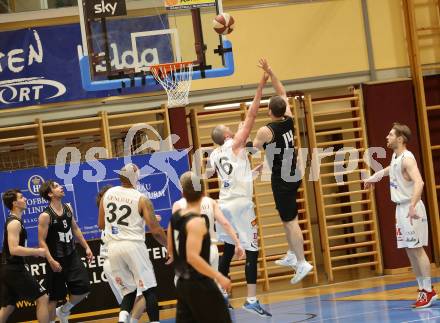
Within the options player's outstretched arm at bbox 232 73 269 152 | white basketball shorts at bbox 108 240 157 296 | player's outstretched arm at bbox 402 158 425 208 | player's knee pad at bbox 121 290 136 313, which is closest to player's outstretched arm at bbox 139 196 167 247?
white basketball shorts at bbox 108 240 157 296

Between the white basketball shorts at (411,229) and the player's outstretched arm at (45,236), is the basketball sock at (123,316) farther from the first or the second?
the white basketball shorts at (411,229)

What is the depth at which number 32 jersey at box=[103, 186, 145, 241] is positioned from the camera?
927 cm

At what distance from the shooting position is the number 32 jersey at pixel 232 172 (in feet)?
32.1

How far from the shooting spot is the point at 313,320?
403 inches

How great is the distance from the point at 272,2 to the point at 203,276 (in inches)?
364

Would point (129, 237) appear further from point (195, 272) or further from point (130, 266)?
point (195, 272)

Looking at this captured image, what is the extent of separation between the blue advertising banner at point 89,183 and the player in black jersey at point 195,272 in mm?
6994

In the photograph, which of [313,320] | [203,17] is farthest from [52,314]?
[203,17]

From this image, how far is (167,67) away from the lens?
11.5m

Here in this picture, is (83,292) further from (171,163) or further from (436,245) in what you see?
(436,245)

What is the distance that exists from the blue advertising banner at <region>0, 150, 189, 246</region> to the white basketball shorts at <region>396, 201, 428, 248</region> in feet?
14.1

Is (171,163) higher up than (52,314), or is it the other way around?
(171,163)

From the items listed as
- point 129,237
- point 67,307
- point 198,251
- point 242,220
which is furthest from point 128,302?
point 198,251

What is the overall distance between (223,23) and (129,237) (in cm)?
310
